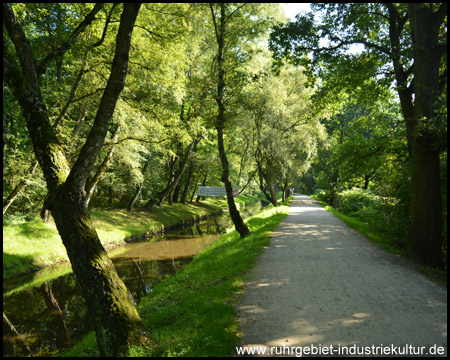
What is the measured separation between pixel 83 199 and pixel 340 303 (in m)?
4.92

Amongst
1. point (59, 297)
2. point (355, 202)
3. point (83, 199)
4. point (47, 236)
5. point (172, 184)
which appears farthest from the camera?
point (172, 184)

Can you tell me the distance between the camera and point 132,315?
13.9ft

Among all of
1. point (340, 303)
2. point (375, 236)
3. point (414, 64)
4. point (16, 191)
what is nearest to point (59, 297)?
point (16, 191)

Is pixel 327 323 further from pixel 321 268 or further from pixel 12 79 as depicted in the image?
pixel 12 79

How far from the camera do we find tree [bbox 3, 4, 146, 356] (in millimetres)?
4051

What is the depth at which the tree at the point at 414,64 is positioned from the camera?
7.46 meters

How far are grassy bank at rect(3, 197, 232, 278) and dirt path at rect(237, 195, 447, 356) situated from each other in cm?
1027

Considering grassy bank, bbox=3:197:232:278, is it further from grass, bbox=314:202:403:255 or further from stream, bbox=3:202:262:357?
grass, bbox=314:202:403:255

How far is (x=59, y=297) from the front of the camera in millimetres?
9242

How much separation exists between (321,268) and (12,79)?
767 centimetres

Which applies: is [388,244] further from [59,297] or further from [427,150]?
[59,297]

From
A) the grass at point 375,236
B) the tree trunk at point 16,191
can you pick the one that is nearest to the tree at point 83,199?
the grass at point 375,236

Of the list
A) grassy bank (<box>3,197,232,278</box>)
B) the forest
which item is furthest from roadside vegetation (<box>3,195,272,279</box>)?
the forest

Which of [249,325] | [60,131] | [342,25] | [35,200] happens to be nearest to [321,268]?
[249,325]
